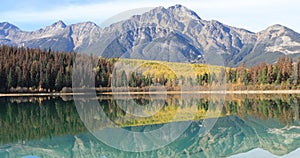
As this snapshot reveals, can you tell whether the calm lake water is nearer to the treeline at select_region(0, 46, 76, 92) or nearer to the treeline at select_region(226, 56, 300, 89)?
the treeline at select_region(0, 46, 76, 92)

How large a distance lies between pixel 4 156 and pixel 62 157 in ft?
7.41

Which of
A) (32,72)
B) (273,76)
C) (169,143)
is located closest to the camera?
(169,143)

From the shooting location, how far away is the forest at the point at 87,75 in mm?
74625

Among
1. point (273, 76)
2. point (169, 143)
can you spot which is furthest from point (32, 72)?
point (169, 143)

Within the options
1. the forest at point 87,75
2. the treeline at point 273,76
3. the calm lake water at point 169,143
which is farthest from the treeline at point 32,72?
the calm lake water at point 169,143

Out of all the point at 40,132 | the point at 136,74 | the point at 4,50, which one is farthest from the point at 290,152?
the point at 4,50

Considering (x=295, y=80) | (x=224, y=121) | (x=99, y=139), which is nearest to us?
(x=99, y=139)

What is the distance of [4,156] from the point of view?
16.0 metres

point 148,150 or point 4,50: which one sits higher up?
point 4,50

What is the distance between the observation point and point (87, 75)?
74.4 metres

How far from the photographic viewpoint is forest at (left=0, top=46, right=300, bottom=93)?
74.6 m

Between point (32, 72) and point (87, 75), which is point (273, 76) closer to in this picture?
point (87, 75)

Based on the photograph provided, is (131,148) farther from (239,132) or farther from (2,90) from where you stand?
(2,90)

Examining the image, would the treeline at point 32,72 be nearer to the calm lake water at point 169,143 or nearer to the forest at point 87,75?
the forest at point 87,75
